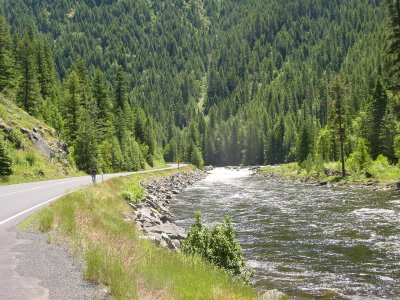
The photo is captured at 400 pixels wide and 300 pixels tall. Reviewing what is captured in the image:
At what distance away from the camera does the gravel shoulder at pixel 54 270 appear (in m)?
7.82

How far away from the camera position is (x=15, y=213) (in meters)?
17.2

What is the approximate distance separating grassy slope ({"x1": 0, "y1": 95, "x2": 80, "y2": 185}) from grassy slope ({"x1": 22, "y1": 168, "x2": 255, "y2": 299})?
22.0m

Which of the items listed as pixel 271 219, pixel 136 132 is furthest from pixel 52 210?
pixel 136 132

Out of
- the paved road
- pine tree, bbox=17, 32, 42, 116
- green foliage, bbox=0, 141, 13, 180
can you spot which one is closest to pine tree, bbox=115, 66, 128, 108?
pine tree, bbox=17, 32, 42, 116

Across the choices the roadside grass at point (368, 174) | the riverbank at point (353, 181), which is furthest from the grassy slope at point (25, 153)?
A: the roadside grass at point (368, 174)

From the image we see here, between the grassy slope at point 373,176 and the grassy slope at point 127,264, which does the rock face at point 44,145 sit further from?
the grassy slope at point 373,176

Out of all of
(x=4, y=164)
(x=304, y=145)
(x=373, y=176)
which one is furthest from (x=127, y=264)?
(x=304, y=145)

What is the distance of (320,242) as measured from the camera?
21.5 meters

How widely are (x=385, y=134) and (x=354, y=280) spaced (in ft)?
185

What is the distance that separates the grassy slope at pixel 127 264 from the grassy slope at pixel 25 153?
2198 centimetres

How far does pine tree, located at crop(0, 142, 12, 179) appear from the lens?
33528mm

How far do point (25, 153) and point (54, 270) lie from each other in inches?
1405

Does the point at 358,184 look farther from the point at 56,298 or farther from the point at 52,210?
the point at 56,298

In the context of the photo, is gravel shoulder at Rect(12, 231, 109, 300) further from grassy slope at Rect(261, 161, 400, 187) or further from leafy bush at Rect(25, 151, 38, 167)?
grassy slope at Rect(261, 161, 400, 187)
